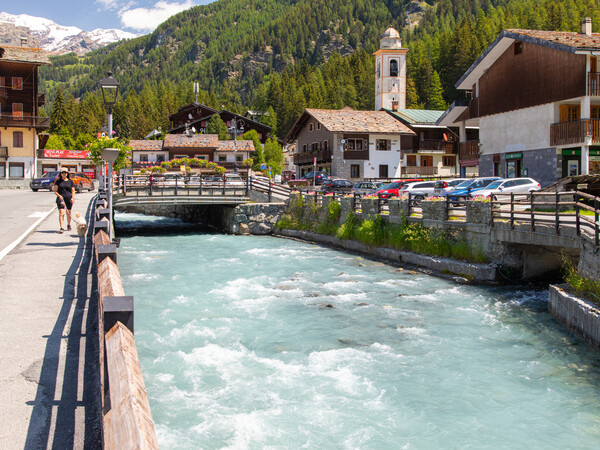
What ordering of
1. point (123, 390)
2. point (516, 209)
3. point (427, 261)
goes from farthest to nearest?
1. point (516, 209)
2. point (427, 261)
3. point (123, 390)

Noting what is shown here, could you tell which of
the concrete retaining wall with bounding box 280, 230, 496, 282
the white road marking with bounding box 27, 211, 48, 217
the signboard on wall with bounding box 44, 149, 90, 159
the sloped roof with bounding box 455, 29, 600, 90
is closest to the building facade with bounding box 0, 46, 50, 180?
the signboard on wall with bounding box 44, 149, 90, 159

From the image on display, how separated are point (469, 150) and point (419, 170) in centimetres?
2812

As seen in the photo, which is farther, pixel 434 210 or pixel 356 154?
pixel 356 154

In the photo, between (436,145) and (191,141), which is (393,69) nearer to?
(436,145)

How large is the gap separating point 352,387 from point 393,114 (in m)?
65.5

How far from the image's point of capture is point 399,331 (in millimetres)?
13078

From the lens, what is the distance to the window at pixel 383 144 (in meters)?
65.9

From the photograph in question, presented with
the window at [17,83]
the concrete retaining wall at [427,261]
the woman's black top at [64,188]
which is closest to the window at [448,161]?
the concrete retaining wall at [427,261]

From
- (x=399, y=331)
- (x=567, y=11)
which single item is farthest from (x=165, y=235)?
(x=567, y=11)

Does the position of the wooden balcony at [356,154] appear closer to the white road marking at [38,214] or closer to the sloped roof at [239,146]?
the sloped roof at [239,146]

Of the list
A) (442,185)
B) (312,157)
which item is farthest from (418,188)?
(312,157)

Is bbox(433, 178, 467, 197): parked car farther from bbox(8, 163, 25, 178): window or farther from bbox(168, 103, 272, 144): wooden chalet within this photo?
bbox(168, 103, 272, 144): wooden chalet

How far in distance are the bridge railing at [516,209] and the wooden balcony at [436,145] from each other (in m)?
40.1

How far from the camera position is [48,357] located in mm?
6391
